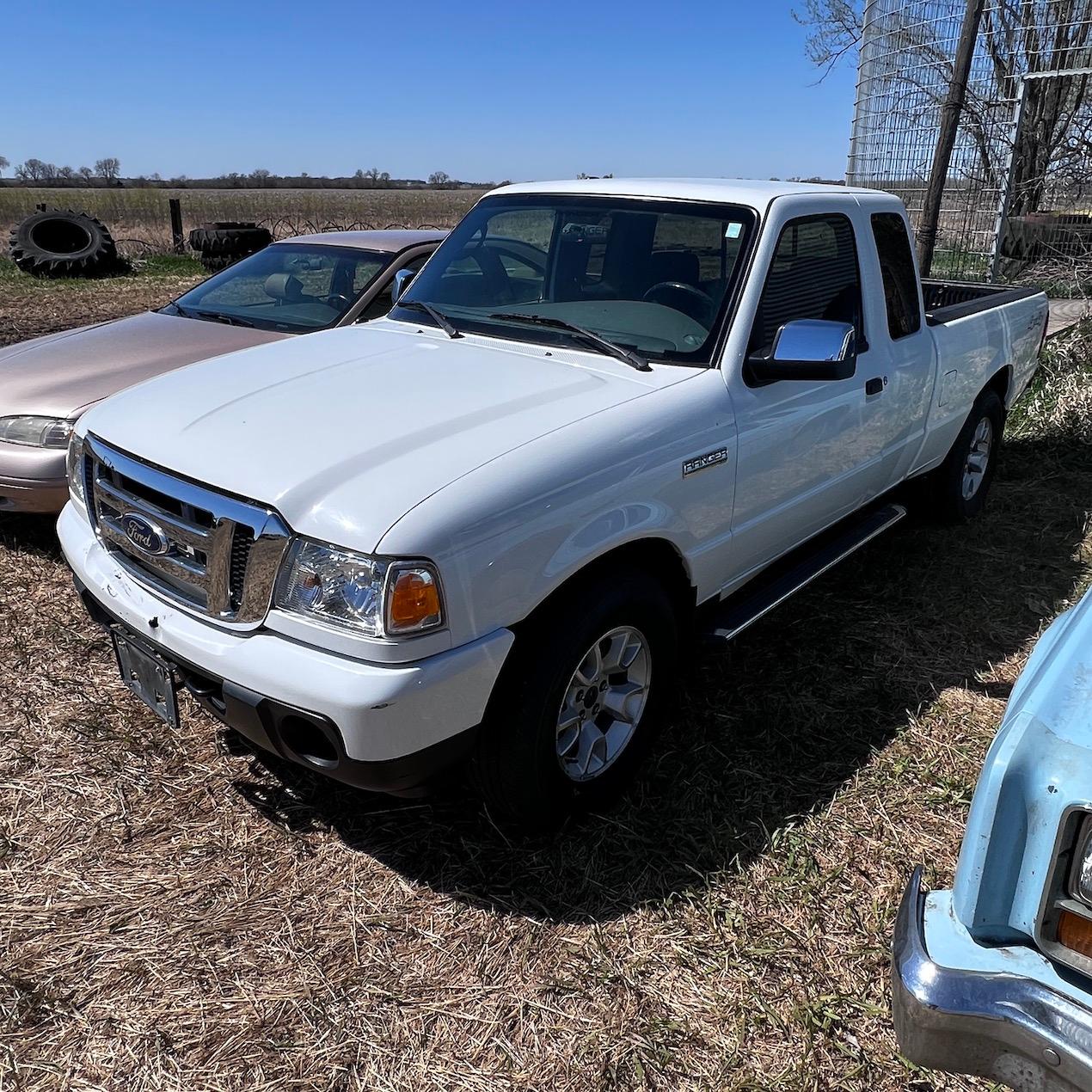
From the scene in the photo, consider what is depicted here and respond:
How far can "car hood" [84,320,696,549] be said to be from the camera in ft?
7.72

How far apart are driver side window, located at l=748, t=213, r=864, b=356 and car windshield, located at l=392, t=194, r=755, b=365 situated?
0.17m

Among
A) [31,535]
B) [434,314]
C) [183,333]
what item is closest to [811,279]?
[434,314]

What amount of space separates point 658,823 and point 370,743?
1.18 m

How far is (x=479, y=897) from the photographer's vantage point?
2.72 metres

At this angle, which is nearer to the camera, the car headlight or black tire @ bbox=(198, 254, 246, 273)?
the car headlight

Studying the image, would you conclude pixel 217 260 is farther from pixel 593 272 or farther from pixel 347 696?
pixel 347 696

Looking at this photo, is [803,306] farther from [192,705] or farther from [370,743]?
[192,705]

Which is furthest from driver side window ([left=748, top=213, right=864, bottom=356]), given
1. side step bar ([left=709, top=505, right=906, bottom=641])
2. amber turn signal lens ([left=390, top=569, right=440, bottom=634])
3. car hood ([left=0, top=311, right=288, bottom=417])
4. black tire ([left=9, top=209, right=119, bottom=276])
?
black tire ([left=9, top=209, right=119, bottom=276])

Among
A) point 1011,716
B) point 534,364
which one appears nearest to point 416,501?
point 534,364

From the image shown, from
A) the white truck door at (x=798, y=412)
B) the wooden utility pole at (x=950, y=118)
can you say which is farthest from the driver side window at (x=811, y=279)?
the wooden utility pole at (x=950, y=118)

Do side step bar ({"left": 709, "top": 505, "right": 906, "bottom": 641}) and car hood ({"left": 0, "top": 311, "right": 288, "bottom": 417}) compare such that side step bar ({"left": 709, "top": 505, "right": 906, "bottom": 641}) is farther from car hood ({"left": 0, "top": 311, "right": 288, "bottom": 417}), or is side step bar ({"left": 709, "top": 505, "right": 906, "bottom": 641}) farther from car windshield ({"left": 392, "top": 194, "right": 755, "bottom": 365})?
car hood ({"left": 0, "top": 311, "right": 288, "bottom": 417})

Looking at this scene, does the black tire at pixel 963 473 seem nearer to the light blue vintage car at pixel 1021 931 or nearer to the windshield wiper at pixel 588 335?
the windshield wiper at pixel 588 335

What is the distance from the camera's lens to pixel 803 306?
3555mm

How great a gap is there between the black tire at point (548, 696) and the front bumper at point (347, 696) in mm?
135
